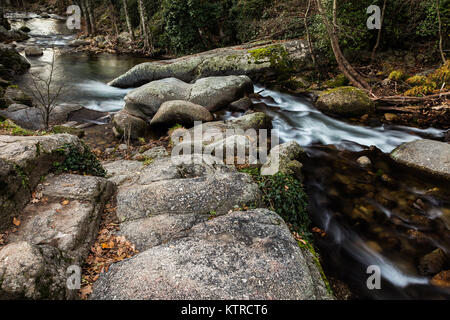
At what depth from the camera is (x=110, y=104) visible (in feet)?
40.5

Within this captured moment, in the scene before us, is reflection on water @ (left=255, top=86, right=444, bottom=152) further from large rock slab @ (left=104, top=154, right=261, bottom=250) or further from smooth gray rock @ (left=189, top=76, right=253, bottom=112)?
large rock slab @ (left=104, top=154, right=261, bottom=250)

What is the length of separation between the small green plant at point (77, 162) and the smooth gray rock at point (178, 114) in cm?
403

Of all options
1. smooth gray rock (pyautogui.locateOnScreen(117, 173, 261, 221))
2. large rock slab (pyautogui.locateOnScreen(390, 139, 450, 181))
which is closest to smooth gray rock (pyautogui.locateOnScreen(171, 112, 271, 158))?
smooth gray rock (pyautogui.locateOnScreen(117, 173, 261, 221))

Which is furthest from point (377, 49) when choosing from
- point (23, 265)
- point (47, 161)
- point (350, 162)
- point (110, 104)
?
point (23, 265)

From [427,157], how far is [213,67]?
33.5 feet

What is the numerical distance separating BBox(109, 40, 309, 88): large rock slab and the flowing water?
10.5ft

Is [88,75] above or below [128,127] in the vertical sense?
above

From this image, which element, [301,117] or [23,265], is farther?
[301,117]

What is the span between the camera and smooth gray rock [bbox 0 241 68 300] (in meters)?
2.42

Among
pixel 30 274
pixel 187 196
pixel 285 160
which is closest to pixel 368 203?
pixel 285 160

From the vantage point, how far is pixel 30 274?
8.29ft

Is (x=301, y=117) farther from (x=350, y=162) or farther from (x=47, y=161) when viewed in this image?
(x=47, y=161)

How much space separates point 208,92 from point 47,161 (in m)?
7.22

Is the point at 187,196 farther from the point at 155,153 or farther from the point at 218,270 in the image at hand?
the point at 155,153
